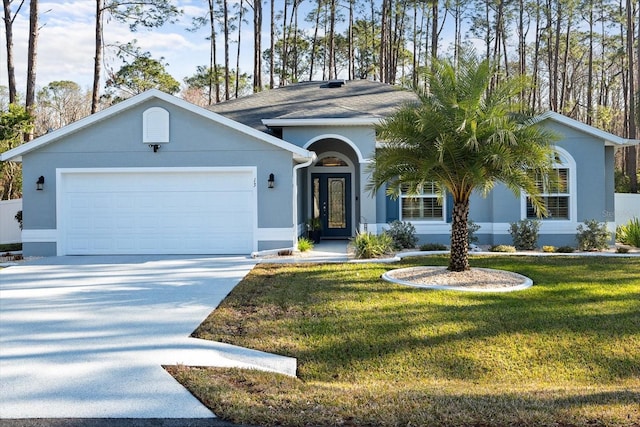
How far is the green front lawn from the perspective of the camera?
423 centimetres

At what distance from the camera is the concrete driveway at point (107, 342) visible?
14.4 ft

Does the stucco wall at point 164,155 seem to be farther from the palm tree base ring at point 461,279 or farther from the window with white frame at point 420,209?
the palm tree base ring at point 461,279

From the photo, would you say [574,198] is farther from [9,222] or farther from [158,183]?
[9,222]

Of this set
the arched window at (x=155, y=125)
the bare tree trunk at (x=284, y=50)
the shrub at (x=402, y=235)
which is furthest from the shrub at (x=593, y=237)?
the bare tree trunk at (x=284, y=50)

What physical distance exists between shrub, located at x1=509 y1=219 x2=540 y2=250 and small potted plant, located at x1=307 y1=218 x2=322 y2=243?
582 cm

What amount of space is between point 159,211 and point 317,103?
6338 mm

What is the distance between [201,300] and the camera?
8.28 metres

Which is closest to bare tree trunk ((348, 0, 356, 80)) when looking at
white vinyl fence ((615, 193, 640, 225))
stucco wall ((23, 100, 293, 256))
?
white vinyl fence ((615, 193, 640, 225))

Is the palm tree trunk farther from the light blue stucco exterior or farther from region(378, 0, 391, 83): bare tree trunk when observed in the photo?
region(378, 0, 391, 83): bare tree trunk

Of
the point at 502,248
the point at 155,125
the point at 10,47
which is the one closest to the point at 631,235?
the point at 502,248

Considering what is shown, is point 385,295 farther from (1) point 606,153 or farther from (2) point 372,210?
(1) point 606,153

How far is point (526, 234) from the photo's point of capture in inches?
543

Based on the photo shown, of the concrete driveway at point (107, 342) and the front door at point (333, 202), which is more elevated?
the front door at point (333, 202)

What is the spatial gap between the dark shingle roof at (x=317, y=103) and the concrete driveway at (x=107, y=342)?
5.95 metres
